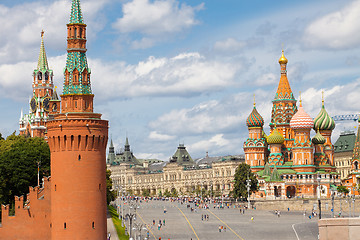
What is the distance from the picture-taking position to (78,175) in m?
67.3

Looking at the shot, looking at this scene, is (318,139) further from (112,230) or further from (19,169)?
(19,169)

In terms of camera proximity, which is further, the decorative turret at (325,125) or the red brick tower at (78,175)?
the decorative turret at (325,125)

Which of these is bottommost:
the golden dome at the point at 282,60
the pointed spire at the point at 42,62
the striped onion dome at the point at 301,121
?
the striped onion dome at the point at 301,121

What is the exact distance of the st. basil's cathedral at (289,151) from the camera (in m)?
160

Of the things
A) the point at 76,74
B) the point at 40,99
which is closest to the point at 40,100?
the point at 40,99

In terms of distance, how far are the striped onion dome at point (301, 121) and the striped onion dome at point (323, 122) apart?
9.72 metres

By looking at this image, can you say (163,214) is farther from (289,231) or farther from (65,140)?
(65,140)

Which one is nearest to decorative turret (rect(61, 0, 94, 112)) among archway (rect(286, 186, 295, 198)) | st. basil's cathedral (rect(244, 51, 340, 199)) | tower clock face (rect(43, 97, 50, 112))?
st. basil's cathedral (rect(244, 51, 340, 199))

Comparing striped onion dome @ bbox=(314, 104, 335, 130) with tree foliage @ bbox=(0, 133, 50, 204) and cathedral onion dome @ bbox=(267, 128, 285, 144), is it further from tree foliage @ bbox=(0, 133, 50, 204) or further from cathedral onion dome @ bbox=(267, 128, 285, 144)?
tree foliage @ bbox=(0, 133, 50, 204)

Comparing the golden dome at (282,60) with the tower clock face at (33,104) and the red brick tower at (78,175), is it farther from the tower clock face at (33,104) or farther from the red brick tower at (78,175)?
the red brick tower at (78,175)

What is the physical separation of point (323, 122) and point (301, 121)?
12.3 metres

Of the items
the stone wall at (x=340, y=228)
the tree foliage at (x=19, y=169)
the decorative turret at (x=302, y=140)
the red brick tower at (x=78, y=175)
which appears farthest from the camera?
the decorative turret at (x=302, y=140)

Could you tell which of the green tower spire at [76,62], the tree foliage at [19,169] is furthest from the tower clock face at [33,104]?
the green tower spire at [76,62]

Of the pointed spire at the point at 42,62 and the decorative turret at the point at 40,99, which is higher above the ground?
the pointed spire at the point at 42,62
